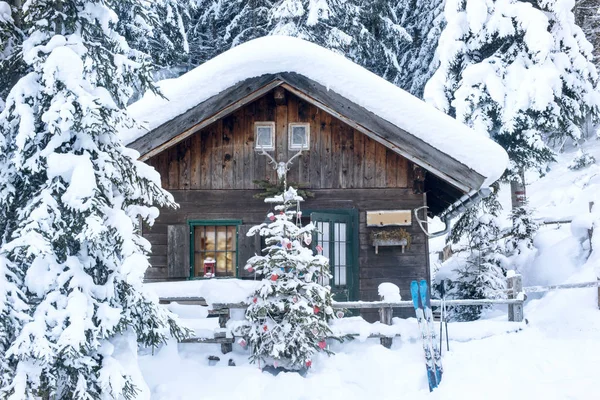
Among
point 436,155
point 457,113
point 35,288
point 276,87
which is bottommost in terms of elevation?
point 35,288

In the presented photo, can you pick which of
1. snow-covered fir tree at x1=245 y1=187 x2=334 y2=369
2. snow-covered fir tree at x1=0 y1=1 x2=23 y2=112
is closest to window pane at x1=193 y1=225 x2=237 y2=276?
snow-covered fir tree at x1=245 y1=187 x2=334 y2=369

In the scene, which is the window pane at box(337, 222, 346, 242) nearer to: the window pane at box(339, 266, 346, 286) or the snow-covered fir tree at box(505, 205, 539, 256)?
the window pane at box(339, 266, 346, 286)

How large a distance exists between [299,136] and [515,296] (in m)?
4.49

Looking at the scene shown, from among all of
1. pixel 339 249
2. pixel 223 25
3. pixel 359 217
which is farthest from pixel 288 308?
pixel 223 25

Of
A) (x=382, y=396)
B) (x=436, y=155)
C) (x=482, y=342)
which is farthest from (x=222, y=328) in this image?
(x=436, y=155)

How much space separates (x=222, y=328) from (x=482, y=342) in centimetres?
365

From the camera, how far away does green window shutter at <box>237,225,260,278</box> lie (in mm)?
10336

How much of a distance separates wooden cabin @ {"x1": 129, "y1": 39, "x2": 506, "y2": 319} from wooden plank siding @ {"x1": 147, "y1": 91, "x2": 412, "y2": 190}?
0.02m

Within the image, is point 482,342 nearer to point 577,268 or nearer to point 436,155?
point 436,155

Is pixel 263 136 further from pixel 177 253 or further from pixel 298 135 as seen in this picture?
pixel 177 253

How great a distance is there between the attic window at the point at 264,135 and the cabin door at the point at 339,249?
5.14ft

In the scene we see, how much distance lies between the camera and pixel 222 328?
796 cm

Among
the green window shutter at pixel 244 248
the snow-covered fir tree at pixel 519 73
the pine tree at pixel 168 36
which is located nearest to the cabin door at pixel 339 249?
the green window shutter at pixel 244 248

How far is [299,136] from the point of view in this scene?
1064 cm
